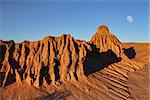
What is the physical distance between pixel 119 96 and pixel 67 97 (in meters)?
10.1

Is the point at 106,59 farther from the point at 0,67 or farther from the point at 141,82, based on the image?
the point at 0,67

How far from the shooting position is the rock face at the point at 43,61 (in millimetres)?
62031

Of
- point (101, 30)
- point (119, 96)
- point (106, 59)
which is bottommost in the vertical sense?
point (119, 96)

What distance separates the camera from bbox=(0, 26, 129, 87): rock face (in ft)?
204

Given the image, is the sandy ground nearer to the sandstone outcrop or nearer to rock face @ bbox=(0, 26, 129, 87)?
the sandstone outcrop

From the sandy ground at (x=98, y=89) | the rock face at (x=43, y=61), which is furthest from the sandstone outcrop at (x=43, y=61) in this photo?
the sandy ground at (x=98, y=89)

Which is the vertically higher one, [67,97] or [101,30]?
[101,30]

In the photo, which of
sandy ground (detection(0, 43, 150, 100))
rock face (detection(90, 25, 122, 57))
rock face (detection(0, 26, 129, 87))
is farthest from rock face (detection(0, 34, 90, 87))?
rock face (detection(90, 25, 122, 57))

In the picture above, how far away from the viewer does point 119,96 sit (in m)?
62.9

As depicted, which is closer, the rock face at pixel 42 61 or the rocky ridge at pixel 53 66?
the rock face at pixel 42 61

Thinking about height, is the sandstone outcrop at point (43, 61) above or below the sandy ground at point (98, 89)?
above

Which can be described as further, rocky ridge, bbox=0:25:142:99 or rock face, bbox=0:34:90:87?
rocky ridge, bbox=0:25:142:99

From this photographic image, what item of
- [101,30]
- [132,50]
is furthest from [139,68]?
[132,50]

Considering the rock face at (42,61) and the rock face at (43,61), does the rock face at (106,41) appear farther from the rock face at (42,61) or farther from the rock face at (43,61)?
the rock face at (42,61)
